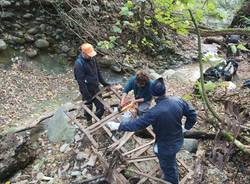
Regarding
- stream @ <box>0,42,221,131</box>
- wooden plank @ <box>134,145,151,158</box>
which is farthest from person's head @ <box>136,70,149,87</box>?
stream @ <box>0,42,221,131</box>

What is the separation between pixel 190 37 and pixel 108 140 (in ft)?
28.7

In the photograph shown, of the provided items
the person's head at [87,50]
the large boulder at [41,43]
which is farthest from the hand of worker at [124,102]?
the large boulder at [41,43]

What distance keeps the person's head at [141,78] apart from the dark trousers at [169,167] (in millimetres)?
1309

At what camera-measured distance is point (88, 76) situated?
7.07m

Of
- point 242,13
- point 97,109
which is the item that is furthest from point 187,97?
point 242,13

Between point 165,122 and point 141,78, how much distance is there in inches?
49.7

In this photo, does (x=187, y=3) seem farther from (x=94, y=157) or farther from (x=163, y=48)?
(x=163, y=48)

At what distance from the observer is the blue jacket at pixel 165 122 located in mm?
5051

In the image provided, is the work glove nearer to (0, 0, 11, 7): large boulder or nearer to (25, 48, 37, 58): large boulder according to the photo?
(25, 48, 37, 58): large boulder

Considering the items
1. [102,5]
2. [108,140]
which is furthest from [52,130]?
[102,5]

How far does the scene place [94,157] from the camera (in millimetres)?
6891

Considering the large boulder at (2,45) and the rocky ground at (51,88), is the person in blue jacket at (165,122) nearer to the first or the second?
the rocky ground at (51,88)

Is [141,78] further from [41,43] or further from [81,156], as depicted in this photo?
[41,43]

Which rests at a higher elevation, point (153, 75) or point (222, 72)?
point (222, 72)
